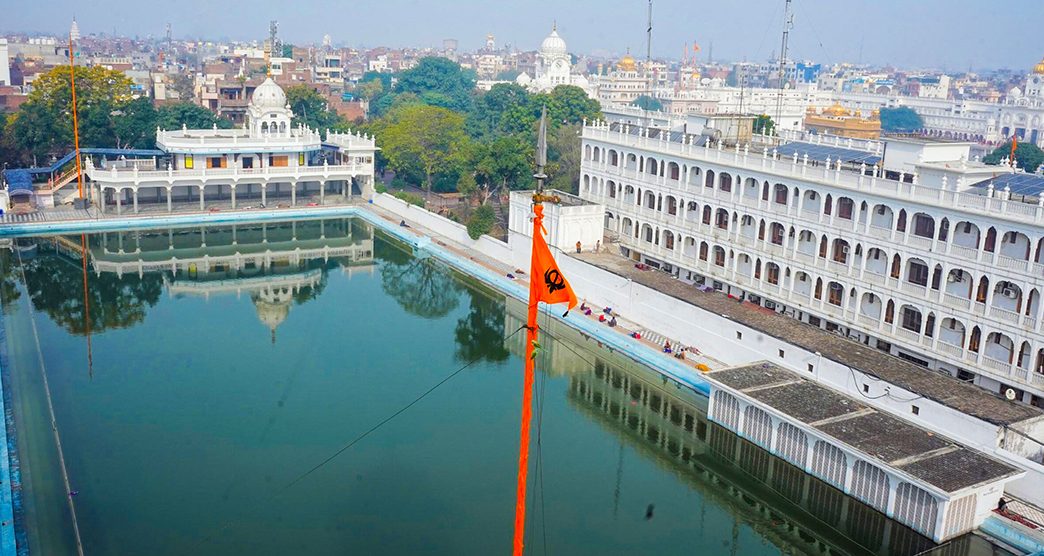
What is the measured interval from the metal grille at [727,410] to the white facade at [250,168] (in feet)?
98.0

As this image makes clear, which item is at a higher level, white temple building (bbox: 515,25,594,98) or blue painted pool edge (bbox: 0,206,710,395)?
white temple building (bbox: 515,25,594,98)

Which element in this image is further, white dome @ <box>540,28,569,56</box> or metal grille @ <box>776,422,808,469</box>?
white dome @ <box>540,28,569,56</box>

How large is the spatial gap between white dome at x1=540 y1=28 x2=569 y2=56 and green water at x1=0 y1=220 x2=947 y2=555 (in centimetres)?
9422

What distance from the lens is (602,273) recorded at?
3164cm

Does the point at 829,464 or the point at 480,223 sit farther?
the point at 480,223

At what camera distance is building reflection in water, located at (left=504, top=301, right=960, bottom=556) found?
18.5m

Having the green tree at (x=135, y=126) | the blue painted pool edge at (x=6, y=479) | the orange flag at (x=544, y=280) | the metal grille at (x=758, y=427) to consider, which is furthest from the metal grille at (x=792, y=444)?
the green tree at (x=135, y=126)

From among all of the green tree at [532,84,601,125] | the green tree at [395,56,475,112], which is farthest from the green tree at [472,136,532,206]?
the green tree at [395,56,475,112]

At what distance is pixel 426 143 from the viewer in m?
51.8

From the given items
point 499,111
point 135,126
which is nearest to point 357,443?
point 135,126

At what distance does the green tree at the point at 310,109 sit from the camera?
63.2 m

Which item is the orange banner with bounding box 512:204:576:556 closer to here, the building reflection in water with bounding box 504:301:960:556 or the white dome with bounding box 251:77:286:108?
the building reflection in water with bounding box 504:301:960:556

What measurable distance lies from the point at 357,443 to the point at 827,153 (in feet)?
56.6

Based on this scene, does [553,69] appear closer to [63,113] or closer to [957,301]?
[63,113]
